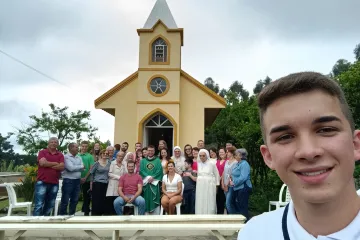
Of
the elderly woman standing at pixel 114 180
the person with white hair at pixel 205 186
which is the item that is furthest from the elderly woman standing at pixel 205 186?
the elderly woman standing at pixel 114 180

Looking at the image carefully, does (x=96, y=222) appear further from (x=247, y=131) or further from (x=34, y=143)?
(x=34, y=143)

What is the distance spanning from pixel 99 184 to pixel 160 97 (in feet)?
29.3

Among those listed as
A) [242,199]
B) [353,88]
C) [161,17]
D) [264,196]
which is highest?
[161,17]

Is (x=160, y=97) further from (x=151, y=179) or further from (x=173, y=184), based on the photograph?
(x=173, y=184)

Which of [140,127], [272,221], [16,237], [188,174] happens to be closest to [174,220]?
[16,237]

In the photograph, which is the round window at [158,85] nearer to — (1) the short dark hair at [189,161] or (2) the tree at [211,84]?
(1) the short dark hair at [189,161]

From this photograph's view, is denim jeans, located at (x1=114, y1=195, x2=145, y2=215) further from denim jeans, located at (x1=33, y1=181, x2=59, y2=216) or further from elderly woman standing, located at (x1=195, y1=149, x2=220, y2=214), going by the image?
denim jeans, located at (x1=33, y1=181, x2=59, y2=216)

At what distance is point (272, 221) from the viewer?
121cm

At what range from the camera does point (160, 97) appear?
659 inches

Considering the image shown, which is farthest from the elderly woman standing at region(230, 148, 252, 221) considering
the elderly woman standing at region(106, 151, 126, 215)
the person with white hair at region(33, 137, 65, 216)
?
the person with white hair at region(33, 137, 65, 216)

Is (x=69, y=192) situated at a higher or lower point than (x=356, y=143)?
lower

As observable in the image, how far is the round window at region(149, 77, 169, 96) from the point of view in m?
16.9

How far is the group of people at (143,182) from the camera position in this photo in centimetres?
779

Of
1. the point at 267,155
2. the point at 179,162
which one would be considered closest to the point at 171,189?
the point at 179,162
